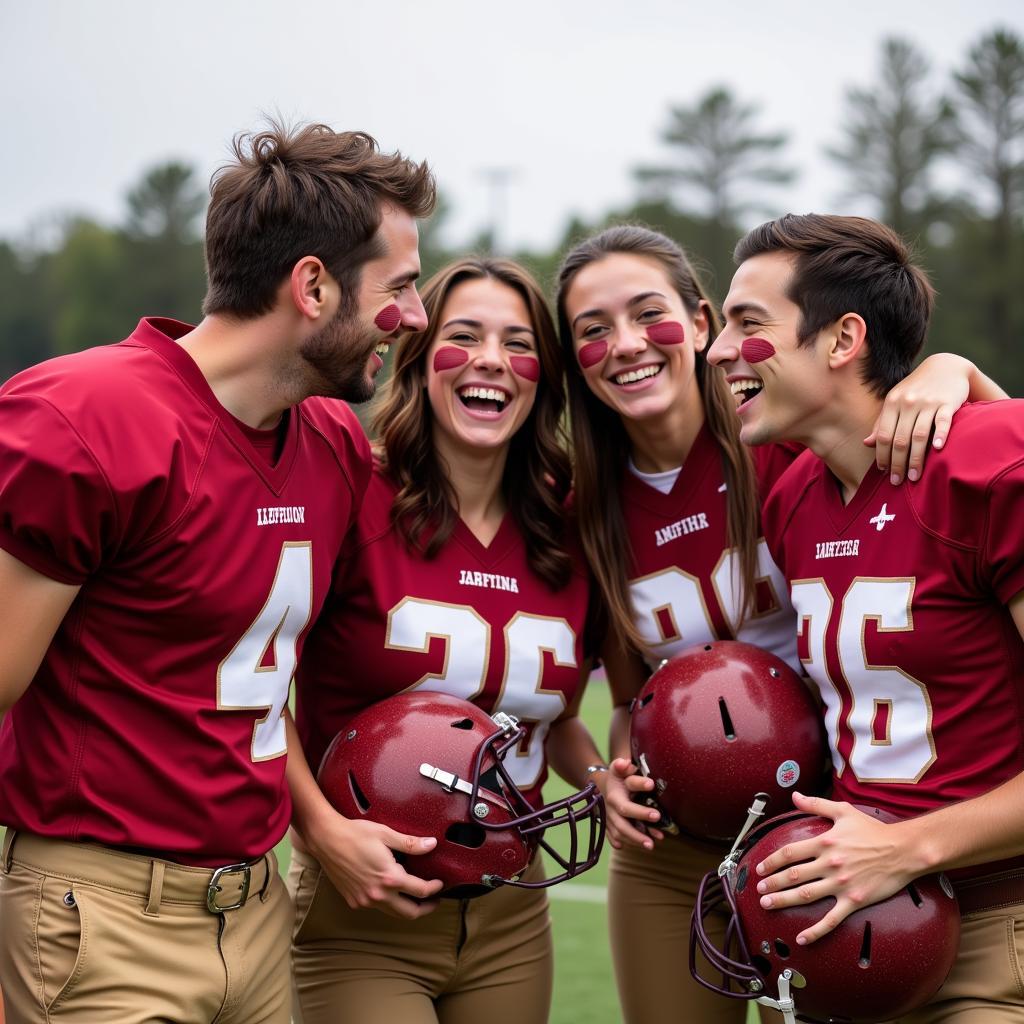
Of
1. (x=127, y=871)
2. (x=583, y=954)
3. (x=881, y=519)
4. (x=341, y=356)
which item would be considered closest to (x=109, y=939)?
(x=127, y=871)

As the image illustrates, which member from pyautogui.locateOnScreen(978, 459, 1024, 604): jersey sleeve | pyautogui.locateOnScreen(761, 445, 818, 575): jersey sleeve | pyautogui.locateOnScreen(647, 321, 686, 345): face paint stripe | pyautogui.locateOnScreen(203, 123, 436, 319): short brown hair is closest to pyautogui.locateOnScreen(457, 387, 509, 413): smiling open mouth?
pyautogui.locateOnScreen(647, 321, 686, 345): face paint stripe

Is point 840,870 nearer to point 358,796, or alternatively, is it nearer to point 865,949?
point 865,949

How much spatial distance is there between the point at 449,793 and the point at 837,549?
45.2 inches

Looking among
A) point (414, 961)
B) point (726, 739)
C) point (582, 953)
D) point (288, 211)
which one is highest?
point (288, 211)

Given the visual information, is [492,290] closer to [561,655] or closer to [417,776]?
[561,655]

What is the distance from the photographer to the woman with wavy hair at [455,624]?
3.40 meters

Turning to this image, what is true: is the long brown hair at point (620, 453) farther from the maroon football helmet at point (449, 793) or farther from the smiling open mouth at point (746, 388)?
the maroon football helmet at point (449, 793)

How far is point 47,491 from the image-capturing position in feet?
8.18

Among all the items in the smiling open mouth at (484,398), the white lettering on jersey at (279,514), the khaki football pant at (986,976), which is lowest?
the khaki football pant at (986,976)

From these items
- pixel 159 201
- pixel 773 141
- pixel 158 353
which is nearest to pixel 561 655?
pixel 158 353

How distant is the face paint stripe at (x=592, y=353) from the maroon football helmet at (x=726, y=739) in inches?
38.3

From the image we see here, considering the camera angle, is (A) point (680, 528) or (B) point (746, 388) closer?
(B) point (746, 388)

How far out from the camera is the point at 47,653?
2.74 meters

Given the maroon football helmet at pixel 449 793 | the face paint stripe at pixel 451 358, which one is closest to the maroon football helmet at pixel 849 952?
the maroon football helmet at pixel 449 793
